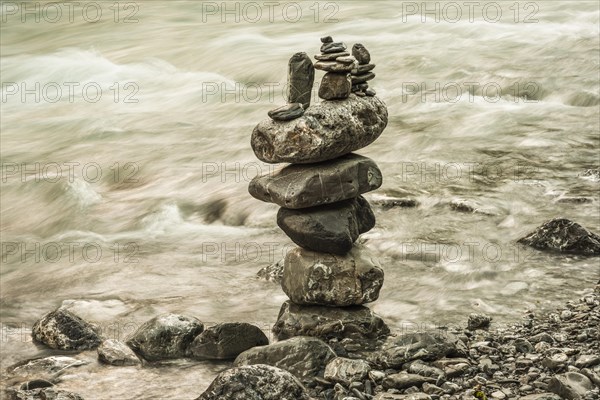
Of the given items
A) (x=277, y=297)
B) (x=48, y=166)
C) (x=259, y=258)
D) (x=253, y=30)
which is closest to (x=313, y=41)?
(x=253, y=30)

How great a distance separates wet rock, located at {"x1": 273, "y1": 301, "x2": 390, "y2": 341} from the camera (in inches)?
482

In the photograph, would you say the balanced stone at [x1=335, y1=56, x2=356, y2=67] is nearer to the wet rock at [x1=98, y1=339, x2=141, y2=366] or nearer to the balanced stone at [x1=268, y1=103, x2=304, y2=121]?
the balanced stone at [x1=268, y1=103, x2=304, y2=121]

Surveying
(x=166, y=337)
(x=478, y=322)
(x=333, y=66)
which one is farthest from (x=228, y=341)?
(x=333, y=66)

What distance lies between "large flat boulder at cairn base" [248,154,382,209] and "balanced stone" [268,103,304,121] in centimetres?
69

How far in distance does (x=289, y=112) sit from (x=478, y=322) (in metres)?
3.34

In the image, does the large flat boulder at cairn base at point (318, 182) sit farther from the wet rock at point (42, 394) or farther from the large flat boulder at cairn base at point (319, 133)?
the wet rock at point (42, 394)

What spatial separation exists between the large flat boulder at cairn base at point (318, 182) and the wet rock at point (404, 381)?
2.32 metres

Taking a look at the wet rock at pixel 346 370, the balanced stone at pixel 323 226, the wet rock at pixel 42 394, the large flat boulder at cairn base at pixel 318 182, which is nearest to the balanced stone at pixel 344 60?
the large flat boulder at cairn base at pixel 318 182

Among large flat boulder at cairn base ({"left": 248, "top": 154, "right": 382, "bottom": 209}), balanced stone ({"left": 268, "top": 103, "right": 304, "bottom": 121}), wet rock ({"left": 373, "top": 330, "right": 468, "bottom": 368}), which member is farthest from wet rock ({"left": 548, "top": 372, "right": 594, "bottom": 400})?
balanced stone ({"left": 268, "top": 103, "right": 304, "bottom": 121})

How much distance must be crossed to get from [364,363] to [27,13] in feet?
87.3

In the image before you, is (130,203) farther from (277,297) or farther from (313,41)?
(313,41)

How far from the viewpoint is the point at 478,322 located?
491 inches

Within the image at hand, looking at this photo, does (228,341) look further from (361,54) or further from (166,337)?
(361,54)

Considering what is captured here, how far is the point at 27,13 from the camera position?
113 feet
